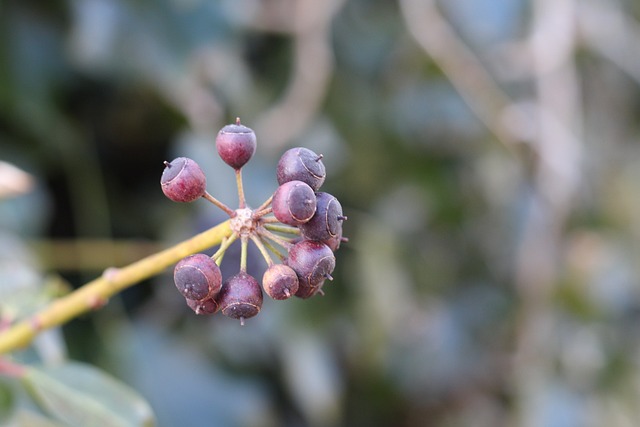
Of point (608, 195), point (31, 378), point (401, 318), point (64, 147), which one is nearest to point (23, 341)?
point (31, 378)

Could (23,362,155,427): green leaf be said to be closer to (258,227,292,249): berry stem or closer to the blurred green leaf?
the blurred green leaf

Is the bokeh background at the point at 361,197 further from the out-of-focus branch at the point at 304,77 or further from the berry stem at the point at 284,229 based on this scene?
the berry stem at the point at 284,229

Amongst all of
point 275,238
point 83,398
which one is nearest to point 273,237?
point 275,238

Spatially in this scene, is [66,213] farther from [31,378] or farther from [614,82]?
[614,82]

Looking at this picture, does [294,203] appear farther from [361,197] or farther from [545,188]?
[545,188]

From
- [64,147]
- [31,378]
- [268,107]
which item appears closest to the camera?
[31,378]

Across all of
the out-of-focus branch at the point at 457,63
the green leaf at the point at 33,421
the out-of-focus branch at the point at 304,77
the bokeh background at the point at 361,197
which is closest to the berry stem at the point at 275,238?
the green leaf at the point at 33,421

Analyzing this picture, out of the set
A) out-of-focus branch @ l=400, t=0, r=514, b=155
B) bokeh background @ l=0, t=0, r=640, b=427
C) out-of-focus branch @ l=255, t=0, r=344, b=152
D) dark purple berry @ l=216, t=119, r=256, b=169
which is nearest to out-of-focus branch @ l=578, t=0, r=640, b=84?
bokeh background @ l=0, t=0, r=640, b=427
